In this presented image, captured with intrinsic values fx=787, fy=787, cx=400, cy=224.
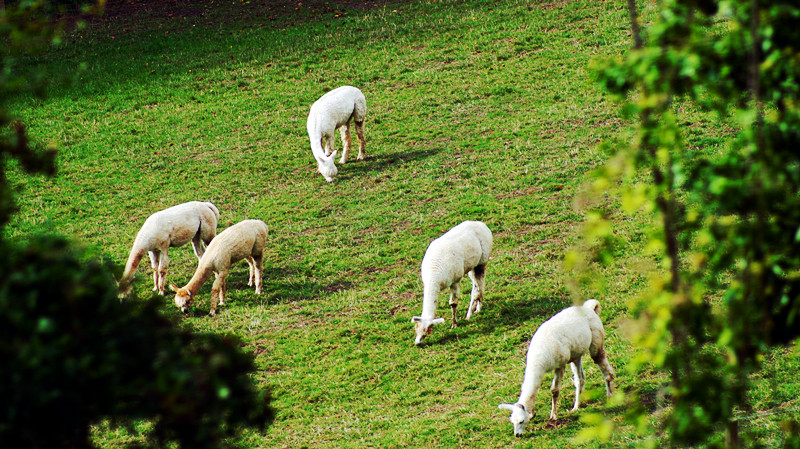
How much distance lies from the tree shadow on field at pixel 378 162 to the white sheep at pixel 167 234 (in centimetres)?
481

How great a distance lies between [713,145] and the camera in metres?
17.0

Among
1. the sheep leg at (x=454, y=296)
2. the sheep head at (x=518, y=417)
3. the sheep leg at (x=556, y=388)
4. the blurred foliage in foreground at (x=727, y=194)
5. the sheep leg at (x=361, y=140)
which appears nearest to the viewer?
the blurred foliage in foreground at (x=727, y=194)

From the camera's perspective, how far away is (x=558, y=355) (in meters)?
9.35

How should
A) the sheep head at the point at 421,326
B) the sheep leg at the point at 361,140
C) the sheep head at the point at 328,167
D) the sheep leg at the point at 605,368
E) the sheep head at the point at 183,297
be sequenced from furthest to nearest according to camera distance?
1. the sheep leg at the point at 361,140
2. the sheep head at the point at 328,167
3. the sheep head at the point at 183,297
4. the sheep head at the point at 421,326
5. the sheep leg at the point at 605,368

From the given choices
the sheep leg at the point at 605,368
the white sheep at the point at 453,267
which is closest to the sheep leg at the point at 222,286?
the white sheep at the point at 453,267

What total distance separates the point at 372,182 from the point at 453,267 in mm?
6900

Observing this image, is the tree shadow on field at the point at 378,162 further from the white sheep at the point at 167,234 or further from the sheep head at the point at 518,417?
the sheep head at the point at 518,417

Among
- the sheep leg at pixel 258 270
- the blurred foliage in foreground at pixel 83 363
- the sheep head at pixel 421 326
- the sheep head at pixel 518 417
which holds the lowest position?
the sheep head at pixel 518 417

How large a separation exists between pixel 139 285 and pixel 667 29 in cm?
1283

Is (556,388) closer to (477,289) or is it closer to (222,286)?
(477,289)

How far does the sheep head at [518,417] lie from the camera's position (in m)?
9.02

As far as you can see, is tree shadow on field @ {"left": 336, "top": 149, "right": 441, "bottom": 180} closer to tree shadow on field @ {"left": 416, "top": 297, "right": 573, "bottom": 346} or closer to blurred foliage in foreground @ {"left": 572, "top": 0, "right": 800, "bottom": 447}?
tree shadow on field @ {"left": 416, "top": 297, "right": 573, "bottom": 346}

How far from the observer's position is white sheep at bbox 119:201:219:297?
46.8 ft

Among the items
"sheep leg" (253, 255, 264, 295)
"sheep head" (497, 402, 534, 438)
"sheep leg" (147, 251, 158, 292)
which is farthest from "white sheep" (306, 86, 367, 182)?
"sheep head" (497, 402, 534, 438)
